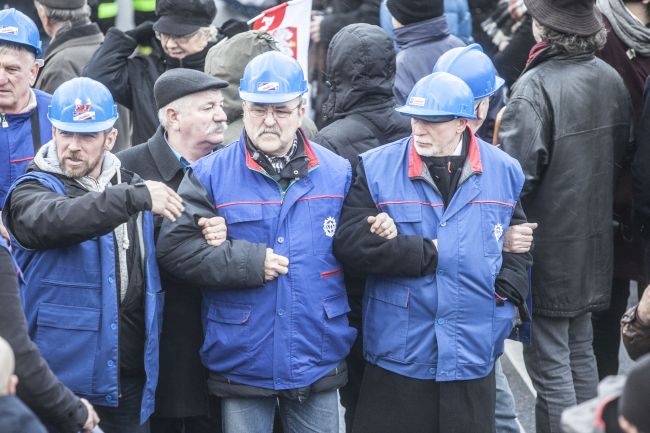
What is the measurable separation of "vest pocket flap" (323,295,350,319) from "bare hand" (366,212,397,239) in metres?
0.34

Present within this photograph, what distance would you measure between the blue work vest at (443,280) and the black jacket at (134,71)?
2281 millimetres

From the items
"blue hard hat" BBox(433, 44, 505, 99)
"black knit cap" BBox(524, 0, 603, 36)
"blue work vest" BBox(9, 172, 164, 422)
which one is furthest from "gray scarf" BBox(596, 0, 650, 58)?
"blue work vest" BBox(9, 172, 164, 422)

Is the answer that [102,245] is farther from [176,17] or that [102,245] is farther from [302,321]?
[176,17]

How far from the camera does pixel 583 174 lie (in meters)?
5.54

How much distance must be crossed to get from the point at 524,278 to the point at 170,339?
1550 millimetres

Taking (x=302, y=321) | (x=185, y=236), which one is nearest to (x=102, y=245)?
(x=185, y=236)

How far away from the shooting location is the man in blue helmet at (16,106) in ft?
18.4

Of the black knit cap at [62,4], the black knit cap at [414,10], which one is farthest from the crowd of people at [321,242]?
the black knit cap at [62,4]

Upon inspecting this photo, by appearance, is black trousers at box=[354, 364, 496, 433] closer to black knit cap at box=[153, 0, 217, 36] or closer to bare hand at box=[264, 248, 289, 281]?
bare hand at box=[264, 248, 289, 281]

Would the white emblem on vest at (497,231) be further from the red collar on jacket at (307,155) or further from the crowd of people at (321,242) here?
the red collar on jacket at (307,155)

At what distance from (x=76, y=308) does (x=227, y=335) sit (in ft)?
2.09

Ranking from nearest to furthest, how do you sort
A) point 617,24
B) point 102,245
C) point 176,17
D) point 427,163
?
point 102,245 < point 427,163 < point 617,24 < point 176,17

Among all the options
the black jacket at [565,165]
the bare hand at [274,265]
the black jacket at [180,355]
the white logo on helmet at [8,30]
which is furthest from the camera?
the white logo on helmet at [8,30]

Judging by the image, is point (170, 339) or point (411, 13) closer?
point (170, 339)
